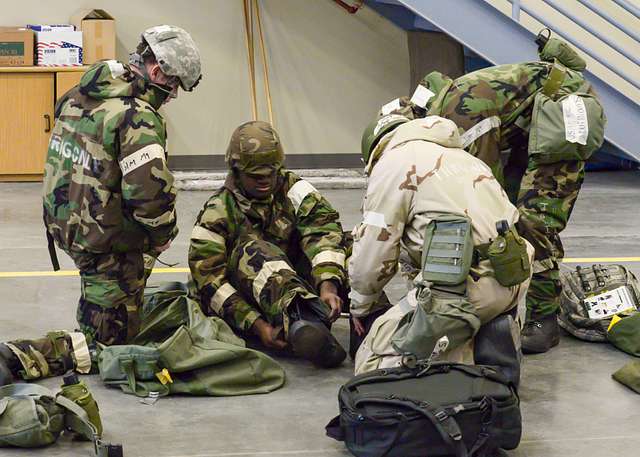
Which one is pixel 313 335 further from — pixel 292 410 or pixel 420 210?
pixel 420 210

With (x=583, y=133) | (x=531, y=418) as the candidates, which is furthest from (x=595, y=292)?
(x=531, y=418)

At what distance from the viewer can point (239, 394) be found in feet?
18.2

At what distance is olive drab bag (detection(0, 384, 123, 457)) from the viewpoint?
4.78 m

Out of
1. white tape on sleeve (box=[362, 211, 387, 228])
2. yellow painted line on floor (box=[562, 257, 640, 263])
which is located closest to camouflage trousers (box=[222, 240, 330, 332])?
white tape on sleeve (box=[362, 211, 387, 228])

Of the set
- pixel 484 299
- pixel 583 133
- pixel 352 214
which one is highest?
pixel 583 133

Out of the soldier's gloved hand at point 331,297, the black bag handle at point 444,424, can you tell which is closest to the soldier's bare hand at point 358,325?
the soldier's gloved hand at point 331,297

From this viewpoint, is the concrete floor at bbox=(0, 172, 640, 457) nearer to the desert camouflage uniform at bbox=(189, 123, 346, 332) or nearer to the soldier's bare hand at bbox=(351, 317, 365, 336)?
the soldier's bare hand at bbox=(351, 317, 365, 336)

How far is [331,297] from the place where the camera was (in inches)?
241

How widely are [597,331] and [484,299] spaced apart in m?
1.52

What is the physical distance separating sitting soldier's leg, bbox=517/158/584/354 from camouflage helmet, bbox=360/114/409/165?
983mm

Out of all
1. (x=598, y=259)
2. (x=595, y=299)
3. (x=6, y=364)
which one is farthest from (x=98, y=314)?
(x=598, y=259)

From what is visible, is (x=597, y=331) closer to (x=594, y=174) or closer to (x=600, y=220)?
(x=600, y=220)

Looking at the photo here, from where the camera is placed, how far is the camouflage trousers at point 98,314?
5.65m

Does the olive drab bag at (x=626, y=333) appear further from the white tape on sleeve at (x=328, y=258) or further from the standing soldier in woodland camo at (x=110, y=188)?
the standing soldier in woodland camo at (x=110, y=188)
